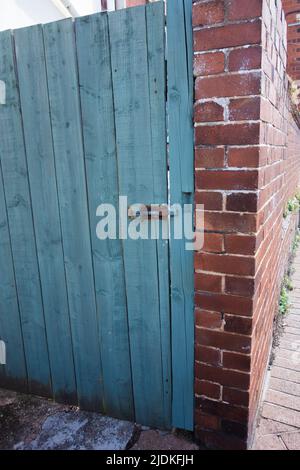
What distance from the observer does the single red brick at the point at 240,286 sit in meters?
1.54

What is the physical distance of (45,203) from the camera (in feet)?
6.30

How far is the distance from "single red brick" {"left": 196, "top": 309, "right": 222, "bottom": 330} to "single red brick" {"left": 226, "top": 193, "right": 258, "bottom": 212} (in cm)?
52

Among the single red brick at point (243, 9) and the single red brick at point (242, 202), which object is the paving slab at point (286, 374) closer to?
the single red brick at point (242, 202)

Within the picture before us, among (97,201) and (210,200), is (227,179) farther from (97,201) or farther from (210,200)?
(97,201)

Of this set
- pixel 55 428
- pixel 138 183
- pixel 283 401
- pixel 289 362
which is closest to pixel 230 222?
pixel 138 183

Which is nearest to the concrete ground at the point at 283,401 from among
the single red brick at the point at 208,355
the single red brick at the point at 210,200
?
the single red brick at the point at 208,355

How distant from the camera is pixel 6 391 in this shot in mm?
2324

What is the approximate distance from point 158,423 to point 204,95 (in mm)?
1750

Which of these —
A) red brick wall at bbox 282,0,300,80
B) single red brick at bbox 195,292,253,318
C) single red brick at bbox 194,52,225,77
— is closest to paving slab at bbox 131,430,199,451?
single red brick at bbox 195,292,253,318

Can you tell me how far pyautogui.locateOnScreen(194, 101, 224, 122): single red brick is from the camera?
4.74ft

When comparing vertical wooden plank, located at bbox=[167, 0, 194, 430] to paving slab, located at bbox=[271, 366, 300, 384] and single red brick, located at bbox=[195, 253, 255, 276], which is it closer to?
single red brick, located at bbox=[195, 253, 255, 276]
